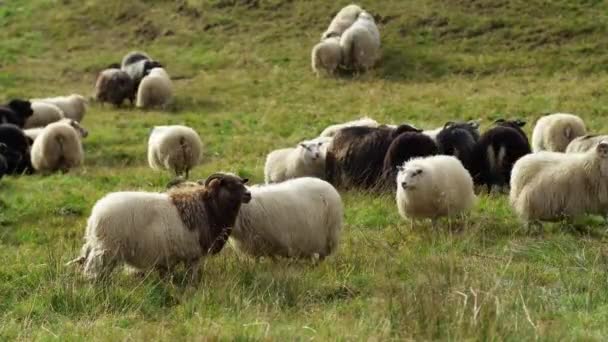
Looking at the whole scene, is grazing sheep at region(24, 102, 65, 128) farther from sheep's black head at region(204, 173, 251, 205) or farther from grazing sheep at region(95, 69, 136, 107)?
sheep's black head at region(204, 173, 251, 205)

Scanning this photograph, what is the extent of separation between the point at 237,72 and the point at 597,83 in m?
12.2

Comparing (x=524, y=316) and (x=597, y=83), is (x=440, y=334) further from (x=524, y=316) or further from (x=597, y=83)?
(x=597, y=83)

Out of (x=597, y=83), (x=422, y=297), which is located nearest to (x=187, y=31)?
(x=597, y=83)

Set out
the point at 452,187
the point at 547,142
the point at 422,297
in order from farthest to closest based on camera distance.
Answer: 1. the point at 547,142
2. the point at 452,187
3. the point at 422,297

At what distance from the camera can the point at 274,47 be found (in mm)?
30891

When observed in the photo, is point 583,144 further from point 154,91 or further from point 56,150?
point 154,91

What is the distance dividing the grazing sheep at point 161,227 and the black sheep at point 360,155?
494 cm

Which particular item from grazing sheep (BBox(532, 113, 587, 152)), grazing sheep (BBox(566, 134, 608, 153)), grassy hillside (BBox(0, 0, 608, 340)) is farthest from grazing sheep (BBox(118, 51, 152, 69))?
grazing sheep (BBox(566, 134, 608, 153))

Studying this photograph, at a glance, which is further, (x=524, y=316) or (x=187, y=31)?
(x=187, y=31)

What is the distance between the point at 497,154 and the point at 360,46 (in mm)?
14861

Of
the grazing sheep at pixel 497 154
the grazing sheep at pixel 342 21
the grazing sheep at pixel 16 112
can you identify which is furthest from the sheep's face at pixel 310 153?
the grazing sheep at pixel 342 21

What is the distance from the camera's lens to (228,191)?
8680 millimetres

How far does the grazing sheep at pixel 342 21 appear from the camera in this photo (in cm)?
2985

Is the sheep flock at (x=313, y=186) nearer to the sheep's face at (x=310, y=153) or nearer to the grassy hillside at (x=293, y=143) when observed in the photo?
the sheep's face at (x=310, y=153)
